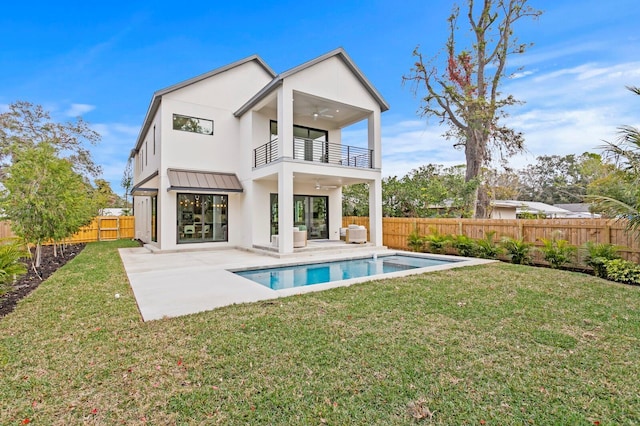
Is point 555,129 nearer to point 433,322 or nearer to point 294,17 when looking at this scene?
point 294,17

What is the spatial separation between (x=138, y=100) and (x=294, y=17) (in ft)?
48.6

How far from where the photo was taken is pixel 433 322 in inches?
199

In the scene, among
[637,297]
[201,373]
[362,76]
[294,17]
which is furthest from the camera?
[294,17]

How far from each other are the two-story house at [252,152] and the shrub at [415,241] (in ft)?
4.64

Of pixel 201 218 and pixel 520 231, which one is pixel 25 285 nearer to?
pixel 201 218

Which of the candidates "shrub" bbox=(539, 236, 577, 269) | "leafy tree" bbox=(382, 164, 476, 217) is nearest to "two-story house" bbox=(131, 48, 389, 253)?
"leafy tree" bbox=(382, 164, 476, 217)

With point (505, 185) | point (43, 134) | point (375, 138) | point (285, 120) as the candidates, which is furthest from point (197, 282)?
point (505, 185)

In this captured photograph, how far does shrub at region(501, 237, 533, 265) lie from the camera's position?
1117cm

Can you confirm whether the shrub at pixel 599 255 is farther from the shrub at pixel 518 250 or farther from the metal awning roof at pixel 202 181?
the metal awning roof at pixel 202 181

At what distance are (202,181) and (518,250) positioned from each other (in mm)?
12966

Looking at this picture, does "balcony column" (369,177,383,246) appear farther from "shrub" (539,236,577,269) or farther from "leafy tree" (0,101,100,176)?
"leafy tree" (0,101,100,176)

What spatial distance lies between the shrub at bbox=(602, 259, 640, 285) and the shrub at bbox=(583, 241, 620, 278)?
23 cm

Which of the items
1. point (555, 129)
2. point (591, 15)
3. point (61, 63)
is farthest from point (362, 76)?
point (61, 63)

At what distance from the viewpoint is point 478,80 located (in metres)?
17.7
